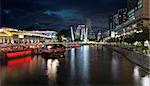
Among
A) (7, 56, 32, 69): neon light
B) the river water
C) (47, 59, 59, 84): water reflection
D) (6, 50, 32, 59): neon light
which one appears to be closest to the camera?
the river water

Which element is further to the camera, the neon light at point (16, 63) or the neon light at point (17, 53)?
the neon light at point (17, 53)

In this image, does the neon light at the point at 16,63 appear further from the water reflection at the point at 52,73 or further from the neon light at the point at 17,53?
the neon light at the point at 17,53

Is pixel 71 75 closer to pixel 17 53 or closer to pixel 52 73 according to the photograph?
pixel 52 73

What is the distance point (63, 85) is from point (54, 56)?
2742cm

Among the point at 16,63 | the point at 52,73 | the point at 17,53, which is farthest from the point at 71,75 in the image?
the point at 17,53

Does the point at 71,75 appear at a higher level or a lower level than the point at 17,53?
lower

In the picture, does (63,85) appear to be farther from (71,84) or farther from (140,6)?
(140,6)

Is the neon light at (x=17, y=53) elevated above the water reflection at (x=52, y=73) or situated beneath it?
elevated above

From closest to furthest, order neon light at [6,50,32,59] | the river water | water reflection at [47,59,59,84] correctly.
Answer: the river water
water reflection at [47,59,59,84]
neon light at [6,50,32,59]

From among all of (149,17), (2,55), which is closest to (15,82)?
(2,55)

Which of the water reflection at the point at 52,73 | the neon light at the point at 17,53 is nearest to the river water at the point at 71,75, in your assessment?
the water reflection at the point at 52,73

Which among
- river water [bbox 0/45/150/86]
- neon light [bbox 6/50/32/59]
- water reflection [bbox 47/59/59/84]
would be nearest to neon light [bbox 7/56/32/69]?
river water [bbox 0/45/150/86]

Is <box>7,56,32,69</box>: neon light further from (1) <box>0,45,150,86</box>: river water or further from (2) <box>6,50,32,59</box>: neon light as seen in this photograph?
(2) <box>6,50,32,59</box>: neon light

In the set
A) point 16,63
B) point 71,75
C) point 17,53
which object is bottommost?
point 71,75
